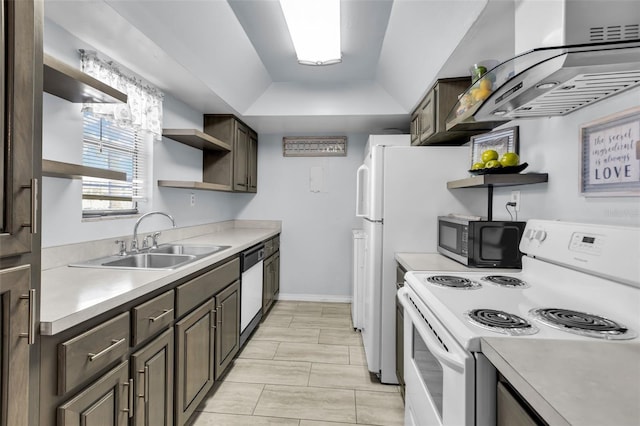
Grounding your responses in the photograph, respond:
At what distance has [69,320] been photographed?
97 cm

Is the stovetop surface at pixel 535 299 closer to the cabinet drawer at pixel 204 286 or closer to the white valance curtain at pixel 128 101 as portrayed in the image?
the cabinet drawer at pixel 204 286

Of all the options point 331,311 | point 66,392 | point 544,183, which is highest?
point 544,183

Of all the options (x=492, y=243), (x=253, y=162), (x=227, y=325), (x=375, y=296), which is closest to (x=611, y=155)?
(x=492, y=243)

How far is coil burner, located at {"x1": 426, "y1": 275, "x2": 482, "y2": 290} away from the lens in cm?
139

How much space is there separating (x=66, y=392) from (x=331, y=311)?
10.4 ft

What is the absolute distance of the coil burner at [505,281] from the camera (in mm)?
1428

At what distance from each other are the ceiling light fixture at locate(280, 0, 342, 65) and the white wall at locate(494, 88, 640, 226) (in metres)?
1.38

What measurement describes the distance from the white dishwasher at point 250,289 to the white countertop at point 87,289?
3.02 feet

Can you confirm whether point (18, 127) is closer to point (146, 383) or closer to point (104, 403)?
point (104, 403)

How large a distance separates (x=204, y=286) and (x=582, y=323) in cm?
175

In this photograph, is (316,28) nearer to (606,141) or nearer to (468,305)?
(606,141)

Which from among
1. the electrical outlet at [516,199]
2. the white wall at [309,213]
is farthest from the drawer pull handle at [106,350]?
the white wall at [309,213]

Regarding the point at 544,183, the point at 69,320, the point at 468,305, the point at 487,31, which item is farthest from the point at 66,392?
the point at 487,31

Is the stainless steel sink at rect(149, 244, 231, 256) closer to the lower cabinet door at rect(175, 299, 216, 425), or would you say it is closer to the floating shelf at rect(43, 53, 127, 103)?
the lower cabinet door at rect(175, 299, 216, 425)
